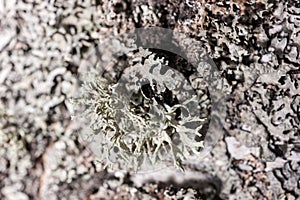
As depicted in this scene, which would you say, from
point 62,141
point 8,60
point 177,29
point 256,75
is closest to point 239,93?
point 256,75

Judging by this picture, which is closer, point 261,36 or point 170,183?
point 261,36

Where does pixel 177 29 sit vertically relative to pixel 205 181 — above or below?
above

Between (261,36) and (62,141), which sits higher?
(261,36)

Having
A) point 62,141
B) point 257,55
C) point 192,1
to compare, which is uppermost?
point 192,1

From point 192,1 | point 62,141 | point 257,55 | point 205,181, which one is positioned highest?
point 192,1

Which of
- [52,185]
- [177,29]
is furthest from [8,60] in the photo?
[177,29]

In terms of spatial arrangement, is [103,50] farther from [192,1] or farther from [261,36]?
[261,36]

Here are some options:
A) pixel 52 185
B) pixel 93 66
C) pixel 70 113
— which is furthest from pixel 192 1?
pixel 52 185

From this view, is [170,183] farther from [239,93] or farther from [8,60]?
[8,60]

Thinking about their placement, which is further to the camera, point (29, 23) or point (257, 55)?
point (29, 23)
